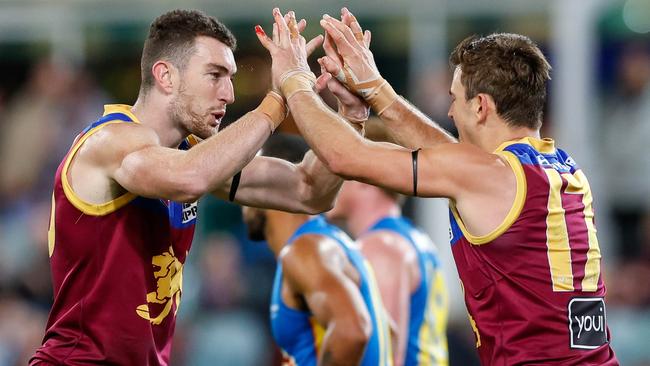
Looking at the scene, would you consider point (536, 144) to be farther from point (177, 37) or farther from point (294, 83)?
point (177, 37)

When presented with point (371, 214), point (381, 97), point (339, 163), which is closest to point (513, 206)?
point (339, 163)

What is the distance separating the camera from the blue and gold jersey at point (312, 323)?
6.83 meters

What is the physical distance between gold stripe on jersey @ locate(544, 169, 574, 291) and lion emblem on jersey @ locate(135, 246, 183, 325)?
183 centimetres

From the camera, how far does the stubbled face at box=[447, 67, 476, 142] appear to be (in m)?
5.36

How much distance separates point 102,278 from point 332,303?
163cm

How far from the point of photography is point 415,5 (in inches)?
531

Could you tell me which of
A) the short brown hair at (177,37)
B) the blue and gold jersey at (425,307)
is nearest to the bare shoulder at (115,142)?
the short brown hair at (177,37)

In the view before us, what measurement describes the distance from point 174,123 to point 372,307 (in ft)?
6.27

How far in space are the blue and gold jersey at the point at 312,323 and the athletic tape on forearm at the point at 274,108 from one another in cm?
153

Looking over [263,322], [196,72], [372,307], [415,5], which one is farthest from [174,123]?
[415,5]

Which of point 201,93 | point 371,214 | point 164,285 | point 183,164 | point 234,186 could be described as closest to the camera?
point 183,164

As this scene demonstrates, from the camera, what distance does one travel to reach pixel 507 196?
502 cm

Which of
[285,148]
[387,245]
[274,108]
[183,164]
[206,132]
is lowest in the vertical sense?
[387,245]

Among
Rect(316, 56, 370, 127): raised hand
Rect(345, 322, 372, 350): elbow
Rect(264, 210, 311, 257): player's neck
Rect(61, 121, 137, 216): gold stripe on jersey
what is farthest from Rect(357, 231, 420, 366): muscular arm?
Rect(61, 121, 137, 216): gold stripe on jersey
